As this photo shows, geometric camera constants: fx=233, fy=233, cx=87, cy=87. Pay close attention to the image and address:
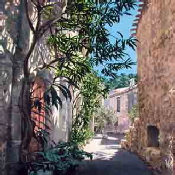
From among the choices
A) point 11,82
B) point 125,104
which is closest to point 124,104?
point 125,104

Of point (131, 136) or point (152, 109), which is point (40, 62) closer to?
point (152, 109)

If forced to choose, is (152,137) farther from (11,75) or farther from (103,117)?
(103,117)

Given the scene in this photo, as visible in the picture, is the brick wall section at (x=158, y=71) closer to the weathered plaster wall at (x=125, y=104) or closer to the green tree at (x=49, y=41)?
the green tree at (x=49, y=41)

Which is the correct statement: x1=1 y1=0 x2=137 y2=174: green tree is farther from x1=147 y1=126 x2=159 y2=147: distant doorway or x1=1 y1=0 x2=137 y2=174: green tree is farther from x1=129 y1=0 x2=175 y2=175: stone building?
x1=147 y1=126 x2=159 y2=147: distant doorway

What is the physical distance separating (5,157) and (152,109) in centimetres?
416

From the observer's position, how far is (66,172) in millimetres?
4758

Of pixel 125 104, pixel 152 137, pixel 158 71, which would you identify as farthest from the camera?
pixel 125 104

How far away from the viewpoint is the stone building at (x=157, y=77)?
5.02m

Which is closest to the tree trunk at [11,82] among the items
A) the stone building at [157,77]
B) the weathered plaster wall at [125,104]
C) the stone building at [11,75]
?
the stone building at [11,75]

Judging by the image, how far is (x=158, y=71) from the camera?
6.05 meters

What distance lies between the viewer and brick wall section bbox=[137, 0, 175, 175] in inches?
198

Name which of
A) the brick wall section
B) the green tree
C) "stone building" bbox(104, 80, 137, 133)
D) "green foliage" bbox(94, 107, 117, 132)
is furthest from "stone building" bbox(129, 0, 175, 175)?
"stone building" bbox(104, 80, 137, 133)

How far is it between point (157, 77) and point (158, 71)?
0.54 ft

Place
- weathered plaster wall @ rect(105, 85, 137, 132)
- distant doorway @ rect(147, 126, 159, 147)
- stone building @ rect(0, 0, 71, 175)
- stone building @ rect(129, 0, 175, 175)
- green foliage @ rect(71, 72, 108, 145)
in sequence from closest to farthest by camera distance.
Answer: stone building @ rect(0, 0, 71, 175)
stone building @ rect(129, 0, 175, 175)
distant doorway @ rect(147, 126, 159, 147)
green foliage @ rect(71, 72, 108, 145)
weathered plaster wall @ rect(105, 85, 137, 132)
